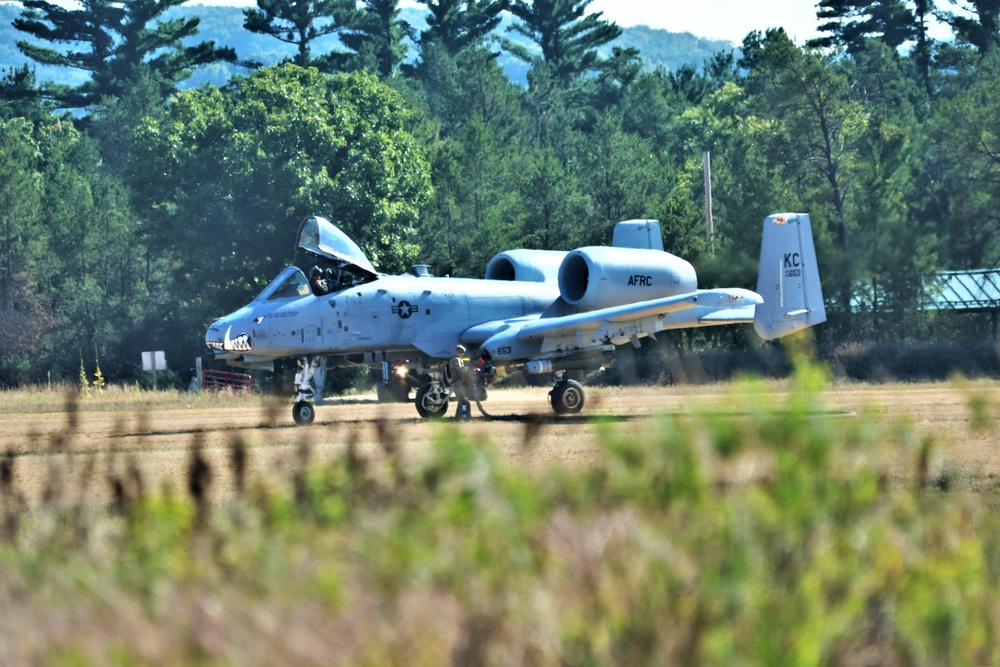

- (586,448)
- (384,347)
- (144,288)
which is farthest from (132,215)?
(586,448)

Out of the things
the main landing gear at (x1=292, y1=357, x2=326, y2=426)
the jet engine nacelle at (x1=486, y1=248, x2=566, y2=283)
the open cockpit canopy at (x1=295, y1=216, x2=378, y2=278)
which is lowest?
the main landing gear at (x1=292, y1=357, x2=326, y2=426)

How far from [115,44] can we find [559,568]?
92.1 meters

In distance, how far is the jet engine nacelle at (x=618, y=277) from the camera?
21766 mm

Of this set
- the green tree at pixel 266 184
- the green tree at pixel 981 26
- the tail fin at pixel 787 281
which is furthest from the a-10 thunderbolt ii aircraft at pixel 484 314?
the green tree at pixel 981 26

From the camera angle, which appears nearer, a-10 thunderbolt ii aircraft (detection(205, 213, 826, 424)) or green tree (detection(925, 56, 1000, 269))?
a-10 thunderbolt ii aircraft (detection(205, 213, 826, 424))

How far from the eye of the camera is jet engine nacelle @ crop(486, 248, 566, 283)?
23.9 meters

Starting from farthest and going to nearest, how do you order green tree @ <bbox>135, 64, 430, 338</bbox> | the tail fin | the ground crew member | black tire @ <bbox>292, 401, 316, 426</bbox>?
green tree @ <bbox>135, 64, 430, 338</bbox>
black tire @ <bbox>292, 401, 316, 426</bbox>
the tail fin
the ground crew member

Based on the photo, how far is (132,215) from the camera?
6706 centimetres

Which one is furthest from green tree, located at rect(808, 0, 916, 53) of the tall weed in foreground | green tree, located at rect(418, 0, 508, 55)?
the tall weed in foreground

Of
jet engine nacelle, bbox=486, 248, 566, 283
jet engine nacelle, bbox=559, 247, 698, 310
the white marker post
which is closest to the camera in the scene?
jet engine nacelle, bbox=559, 247, 698, 310

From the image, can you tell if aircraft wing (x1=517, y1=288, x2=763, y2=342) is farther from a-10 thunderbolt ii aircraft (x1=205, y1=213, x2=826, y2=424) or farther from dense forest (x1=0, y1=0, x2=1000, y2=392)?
dense forest (x1=0, y1=0, x2=1000, y2=392)

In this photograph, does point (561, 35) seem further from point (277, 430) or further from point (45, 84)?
point (277, 430)

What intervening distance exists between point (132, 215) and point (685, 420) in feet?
213

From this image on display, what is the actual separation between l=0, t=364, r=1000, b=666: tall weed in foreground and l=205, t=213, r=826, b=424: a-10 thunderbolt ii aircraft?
1447cm
